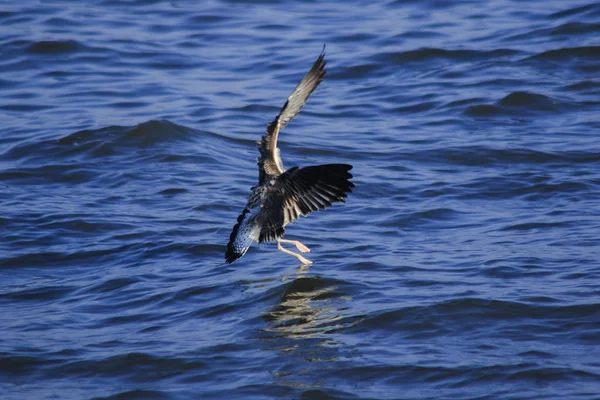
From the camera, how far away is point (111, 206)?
30.4ft

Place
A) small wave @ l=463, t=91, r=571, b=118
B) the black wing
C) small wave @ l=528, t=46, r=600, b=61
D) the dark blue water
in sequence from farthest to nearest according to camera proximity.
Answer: small wave @ l=528, t=46, r=600, b=61, small wave @ l=463, t=91, r=571, b=118, the black wing, the dark blue water

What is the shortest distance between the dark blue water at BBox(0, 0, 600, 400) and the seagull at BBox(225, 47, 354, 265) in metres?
0.48

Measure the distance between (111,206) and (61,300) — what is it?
2.22 meters

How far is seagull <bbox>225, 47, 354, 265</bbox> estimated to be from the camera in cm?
652

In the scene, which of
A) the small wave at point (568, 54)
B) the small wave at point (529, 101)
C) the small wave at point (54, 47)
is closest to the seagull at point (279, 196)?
the small wave at point (529, 101)

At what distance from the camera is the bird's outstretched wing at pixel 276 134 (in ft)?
24.0

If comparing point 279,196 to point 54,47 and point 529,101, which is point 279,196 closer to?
point 529,101

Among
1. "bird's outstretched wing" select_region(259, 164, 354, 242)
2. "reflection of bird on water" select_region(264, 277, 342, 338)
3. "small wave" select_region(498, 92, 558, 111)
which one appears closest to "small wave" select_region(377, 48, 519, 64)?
"small wave" select_region(498, 92, 558, 111)

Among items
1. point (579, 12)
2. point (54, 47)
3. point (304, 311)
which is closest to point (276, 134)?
point (304, 311)

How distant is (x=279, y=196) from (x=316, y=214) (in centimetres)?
215

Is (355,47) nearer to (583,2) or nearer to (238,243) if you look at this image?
(583,2)

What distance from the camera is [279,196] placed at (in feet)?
22.5

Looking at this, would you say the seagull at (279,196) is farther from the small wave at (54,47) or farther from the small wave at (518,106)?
the small wave at (54,47)

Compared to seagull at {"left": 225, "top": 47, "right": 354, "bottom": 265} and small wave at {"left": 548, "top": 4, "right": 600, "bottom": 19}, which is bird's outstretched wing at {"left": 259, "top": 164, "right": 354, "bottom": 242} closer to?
seagull at {"left": 225, "top": 47, "right": 354, "bottom": 265}
